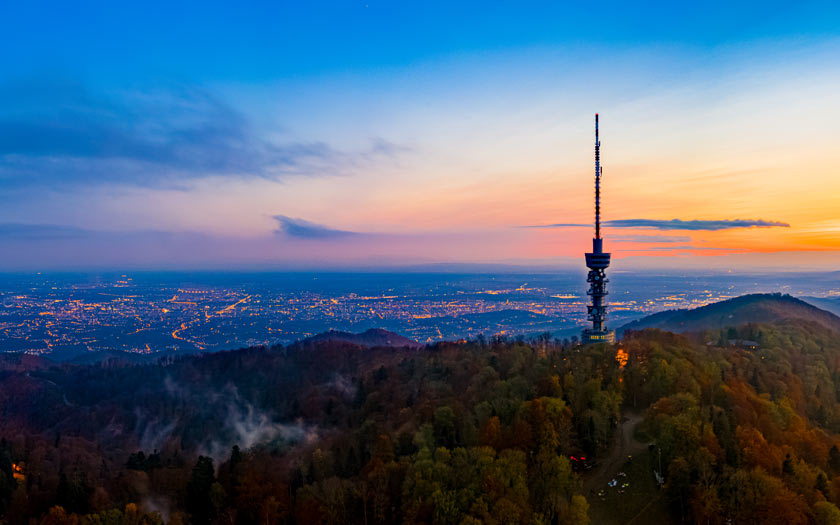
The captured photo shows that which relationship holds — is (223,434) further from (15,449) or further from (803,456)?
(803,456)

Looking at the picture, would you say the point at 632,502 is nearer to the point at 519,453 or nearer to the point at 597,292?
the point at 519,453

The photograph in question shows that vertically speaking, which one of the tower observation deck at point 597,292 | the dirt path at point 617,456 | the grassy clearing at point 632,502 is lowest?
the grassy clearing at point 632,502

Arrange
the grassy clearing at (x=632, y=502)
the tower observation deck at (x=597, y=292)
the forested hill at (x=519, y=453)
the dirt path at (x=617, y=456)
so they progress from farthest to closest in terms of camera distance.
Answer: the tower observation deck at (x=597, y=292), the dirt path at (x=617, y=456), the grassy clearing at (x=632, y=502), the forested hill at (x=519, y=453)

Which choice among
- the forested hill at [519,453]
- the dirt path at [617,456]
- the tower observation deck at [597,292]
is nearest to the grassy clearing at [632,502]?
the forested hill at [519,453]

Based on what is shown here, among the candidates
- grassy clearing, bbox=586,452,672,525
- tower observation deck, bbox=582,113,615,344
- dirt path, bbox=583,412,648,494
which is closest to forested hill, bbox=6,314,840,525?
grassy clearing, bbox=586,452,672,525

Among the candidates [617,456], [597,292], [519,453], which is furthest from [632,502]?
[597,292]

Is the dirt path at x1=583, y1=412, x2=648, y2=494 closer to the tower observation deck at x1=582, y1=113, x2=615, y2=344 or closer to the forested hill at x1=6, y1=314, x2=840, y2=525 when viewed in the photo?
the forested hill at x1=6, y1=314, x2=840, y2=525

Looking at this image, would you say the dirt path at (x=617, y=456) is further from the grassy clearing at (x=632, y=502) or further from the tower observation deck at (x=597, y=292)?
the tower observation deck at (x=597, y=292)
